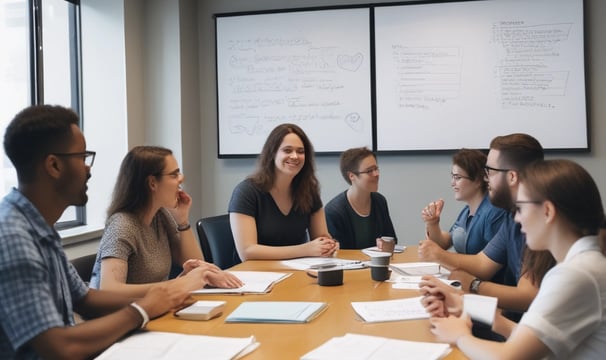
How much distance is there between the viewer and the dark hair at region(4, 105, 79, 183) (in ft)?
4.49

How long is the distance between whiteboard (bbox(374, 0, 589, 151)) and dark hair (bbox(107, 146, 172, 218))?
7.29ft

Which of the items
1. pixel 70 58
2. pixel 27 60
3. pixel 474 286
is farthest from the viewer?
pixel 70 58

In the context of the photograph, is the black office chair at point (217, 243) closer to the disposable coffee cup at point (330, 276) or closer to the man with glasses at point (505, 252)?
the disposable coffee cup at point (330, 276)

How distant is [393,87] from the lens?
4.05 meters

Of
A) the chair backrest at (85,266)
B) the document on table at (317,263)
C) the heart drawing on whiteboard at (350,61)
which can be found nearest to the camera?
the chair backrest at (85,266)

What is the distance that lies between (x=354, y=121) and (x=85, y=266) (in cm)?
244

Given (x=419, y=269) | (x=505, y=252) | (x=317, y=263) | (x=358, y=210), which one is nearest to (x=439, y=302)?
(x=505, y=252)

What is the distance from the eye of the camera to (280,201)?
116 inches

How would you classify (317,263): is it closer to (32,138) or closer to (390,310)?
(390,310)

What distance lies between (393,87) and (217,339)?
115 inches

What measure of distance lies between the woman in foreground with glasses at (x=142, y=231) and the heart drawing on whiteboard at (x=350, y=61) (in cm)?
215

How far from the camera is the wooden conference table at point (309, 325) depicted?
1433mm

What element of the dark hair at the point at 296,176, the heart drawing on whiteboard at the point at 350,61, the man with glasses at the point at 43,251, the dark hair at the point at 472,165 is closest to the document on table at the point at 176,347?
the man with glasses at the point at 43,251

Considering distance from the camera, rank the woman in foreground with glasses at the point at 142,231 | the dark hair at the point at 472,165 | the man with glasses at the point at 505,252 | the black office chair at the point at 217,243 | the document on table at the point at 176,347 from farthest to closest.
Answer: the black office chair at the point at 217,243 < the dark hair at the point at 472,165 < the woman in foreground with glasses at the point at 142,231 < the man with glasses at the point at 505,252 < the document on table at the point at 176,347
